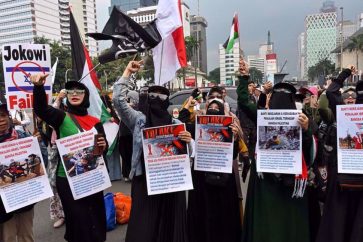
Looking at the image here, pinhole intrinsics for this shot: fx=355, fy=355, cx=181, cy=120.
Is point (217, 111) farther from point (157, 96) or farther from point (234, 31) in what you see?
point (234, 31)

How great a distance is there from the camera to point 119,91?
3193 mm

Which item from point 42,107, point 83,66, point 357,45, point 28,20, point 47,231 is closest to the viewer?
point 42,107

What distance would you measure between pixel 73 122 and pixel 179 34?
181cm

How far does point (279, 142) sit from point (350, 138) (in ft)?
1.86

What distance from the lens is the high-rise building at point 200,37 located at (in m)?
82.8

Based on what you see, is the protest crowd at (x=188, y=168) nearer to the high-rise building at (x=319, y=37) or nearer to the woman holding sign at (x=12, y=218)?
the woman holding sign at (x=12, y=218)

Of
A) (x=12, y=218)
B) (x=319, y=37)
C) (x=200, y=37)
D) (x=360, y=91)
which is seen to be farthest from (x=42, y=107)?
(x=319, y=37)

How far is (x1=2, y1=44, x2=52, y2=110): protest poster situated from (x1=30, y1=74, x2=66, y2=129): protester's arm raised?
0.87 m

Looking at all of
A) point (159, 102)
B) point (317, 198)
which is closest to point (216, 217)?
point (317, 198)

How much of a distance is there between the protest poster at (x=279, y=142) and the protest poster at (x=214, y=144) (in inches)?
12.7

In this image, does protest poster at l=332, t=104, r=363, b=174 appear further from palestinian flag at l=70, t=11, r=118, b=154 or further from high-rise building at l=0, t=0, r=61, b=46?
high-rise building at l=0, t=0, r=61, b=46

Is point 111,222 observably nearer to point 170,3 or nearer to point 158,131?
point 158,131

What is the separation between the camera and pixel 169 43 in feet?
14.7

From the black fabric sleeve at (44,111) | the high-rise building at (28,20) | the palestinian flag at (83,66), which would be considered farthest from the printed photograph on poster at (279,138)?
the high-rise building at (28,20)
